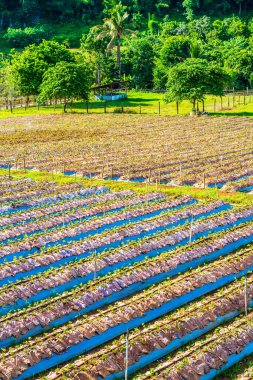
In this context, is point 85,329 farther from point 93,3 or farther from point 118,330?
point 93,3

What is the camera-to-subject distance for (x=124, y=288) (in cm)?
1515

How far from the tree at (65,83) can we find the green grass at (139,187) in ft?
85.1

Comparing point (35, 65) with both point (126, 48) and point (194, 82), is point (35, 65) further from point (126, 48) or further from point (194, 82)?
point (126, 48)

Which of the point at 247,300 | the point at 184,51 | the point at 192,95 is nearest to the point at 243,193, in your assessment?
the point at 247,300

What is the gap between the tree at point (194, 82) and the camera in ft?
167

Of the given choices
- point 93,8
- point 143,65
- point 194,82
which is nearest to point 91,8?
point 93,8

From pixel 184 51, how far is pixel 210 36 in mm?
13756

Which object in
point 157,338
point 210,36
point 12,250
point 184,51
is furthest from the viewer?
point 210,36

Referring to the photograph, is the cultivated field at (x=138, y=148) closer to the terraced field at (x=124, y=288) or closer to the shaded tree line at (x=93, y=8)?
the terraced field at (x=124, y=288)

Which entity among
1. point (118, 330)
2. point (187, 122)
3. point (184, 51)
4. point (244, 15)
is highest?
point (244, 15)

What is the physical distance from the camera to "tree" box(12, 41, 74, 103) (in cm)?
6034

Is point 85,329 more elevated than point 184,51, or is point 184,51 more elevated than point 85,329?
point 184,51

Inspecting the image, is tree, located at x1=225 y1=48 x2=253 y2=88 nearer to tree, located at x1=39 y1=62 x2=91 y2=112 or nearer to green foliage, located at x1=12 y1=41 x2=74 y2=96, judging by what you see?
tree, located at x1=39 y1=62 x2=91 y2=112

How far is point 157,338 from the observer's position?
12.4m
